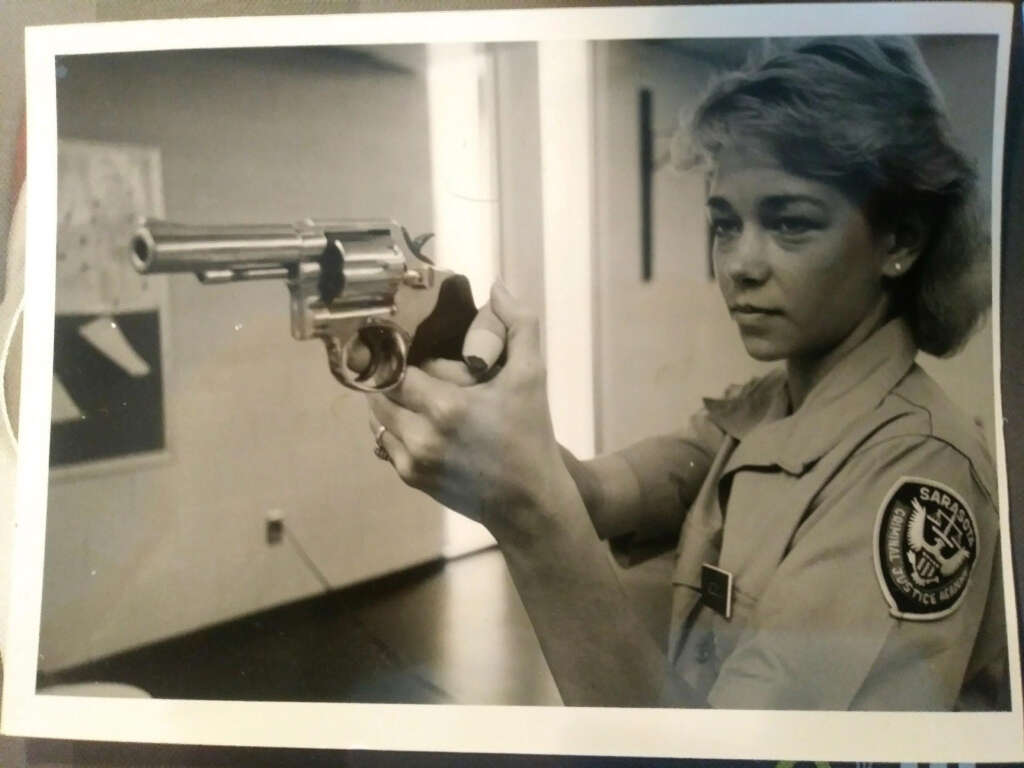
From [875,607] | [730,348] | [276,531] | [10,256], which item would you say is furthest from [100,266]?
[875,607]

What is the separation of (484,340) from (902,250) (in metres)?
0.29

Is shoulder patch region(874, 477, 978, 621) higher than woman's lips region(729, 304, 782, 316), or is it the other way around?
woman's lips region(729, 304, 782, 316)

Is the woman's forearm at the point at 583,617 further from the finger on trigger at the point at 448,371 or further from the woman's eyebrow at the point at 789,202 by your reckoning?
the woman's eyebrow at the point at 789,202

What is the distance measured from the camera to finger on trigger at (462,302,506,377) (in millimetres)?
552

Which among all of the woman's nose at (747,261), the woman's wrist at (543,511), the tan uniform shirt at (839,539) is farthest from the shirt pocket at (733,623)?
the woman's nose at (747,261)

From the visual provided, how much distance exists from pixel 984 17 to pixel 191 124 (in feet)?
1.87

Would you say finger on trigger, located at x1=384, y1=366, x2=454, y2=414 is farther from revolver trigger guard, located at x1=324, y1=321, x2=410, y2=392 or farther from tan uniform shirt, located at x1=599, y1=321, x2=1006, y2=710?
tan uniform shirt, located at x1=599, y1=321, x2=1006, y2=710

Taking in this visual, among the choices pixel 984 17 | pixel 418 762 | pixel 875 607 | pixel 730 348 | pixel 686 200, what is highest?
pixel 984 17

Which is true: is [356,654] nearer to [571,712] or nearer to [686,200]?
[571,712]

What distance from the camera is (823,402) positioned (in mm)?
544

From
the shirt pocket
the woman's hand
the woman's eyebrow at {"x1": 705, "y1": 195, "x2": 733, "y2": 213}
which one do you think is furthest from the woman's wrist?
the woman's eyebrow at {"x1": 705, "y1": 195, "x2": 733, "y2": 213}

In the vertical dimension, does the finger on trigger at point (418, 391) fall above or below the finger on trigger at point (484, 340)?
below

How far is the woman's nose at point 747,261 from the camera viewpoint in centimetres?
54

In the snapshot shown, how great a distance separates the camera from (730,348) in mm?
550
